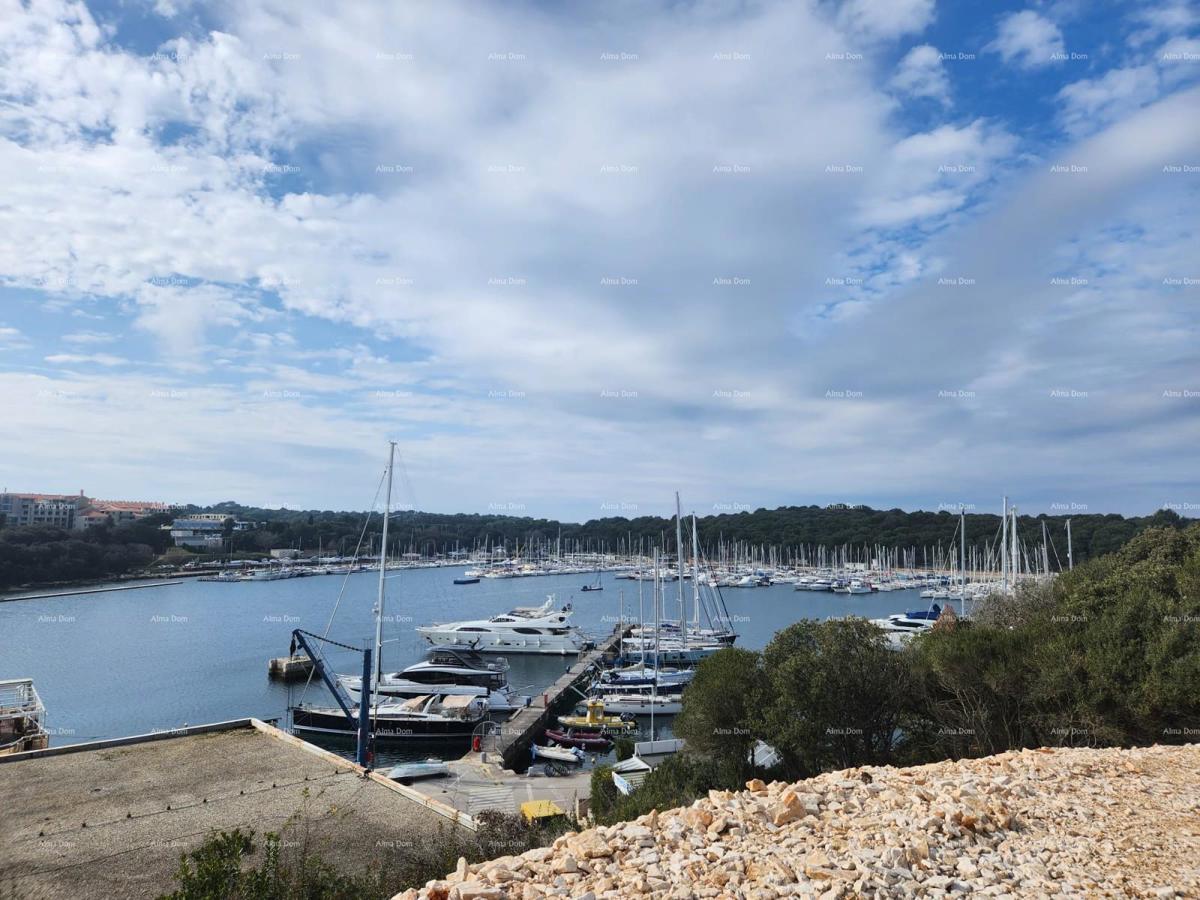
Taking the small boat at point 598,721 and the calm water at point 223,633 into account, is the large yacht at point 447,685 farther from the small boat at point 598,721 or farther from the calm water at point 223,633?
the small boat at point 598,721

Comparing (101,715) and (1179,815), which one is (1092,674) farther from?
(101,715)

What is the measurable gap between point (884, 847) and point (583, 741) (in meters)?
25.1

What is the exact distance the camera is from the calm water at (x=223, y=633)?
36.1 m

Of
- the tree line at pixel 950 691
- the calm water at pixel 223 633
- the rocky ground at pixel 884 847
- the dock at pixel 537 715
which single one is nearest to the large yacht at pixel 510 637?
the calm water at pixel 223 633

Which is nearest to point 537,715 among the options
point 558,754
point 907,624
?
point 558,754

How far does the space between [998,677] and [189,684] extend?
39.8 m

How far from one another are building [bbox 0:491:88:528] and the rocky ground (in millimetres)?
144054

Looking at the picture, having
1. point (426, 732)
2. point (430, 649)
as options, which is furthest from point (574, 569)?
point (426, 732)

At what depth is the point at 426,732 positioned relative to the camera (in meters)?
30.4

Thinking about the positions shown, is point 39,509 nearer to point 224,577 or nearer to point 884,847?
point 224,577

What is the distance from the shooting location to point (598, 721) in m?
31.6

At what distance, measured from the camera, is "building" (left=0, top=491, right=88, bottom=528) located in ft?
398

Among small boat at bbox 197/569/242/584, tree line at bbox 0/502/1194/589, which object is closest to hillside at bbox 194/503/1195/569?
tree line at bbox 0/502/1194/589

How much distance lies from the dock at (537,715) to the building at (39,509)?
115299mm
